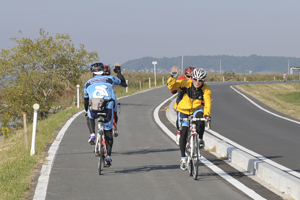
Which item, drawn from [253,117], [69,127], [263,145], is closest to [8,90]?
[69,127]

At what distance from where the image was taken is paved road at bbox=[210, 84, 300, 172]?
335 inches

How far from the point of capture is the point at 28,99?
81.0 feet

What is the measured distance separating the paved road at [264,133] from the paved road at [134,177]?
166 cm

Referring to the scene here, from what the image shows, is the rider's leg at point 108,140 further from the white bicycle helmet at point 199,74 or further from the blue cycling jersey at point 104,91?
Result: the white bicycle helmet at point 199,74

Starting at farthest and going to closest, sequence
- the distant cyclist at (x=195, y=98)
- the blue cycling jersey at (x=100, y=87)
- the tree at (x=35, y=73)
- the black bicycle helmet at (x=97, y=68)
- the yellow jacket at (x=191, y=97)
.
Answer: the tree at (x=35, y=73), the black bicycle helmet at (x=97, y=68), the blue cycling jersey at (x=100, y=87), the yellow jacket at (x=191, y=97), the distant cyclist at (x=195, y=98)

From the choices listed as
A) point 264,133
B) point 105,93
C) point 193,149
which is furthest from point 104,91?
point 264,133

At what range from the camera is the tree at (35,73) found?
24.4m

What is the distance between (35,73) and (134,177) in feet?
66.5

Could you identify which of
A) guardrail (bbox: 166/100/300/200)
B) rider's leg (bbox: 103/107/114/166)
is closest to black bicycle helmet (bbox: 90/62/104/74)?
rider's leg (bbox: 103/107/114/166)

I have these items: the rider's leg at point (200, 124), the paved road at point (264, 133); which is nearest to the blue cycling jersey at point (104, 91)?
the rider's leg at point (200, 124)

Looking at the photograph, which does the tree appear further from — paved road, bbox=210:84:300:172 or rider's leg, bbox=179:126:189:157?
rider's leg, bbox=179:126:189:157

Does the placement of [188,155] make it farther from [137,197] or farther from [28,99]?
[28,99]

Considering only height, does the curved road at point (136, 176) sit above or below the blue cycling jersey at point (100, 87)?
below

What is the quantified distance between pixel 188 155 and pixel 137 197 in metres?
1.57
